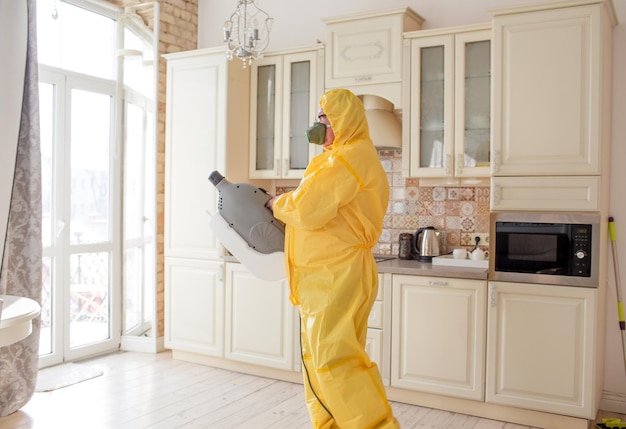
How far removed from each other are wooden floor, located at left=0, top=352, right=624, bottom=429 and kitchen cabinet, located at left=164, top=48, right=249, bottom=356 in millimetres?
348

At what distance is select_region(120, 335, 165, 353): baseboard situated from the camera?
14.8 ft

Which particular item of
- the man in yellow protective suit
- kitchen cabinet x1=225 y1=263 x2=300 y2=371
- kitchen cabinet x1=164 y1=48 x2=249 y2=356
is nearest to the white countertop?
the man in yellow protective suit

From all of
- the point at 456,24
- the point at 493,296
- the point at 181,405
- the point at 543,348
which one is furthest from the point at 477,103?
the point at 181,405

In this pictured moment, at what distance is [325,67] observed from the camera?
388cm

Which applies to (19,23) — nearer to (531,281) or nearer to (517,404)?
(531,281)

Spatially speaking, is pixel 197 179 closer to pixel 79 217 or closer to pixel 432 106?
pixel 79 217

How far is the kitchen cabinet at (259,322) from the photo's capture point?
384 cm

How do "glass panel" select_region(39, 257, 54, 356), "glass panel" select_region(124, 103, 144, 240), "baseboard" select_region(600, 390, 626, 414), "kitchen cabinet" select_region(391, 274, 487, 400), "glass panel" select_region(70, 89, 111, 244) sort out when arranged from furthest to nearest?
"glass panel" select_region(124, 103, 144, 240) < "glass panel" select_region(70, 89, 111, 244) < "glass panel" select_region(39, 257, 54, 356) < "baseboard" select_region(600, 390, 626, 414) < "kitchen cabinet" select_region(391, 274, 487, 400)

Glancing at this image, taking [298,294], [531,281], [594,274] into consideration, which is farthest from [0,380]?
[594,274]

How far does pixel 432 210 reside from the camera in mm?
3916

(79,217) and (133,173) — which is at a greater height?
(133,173)

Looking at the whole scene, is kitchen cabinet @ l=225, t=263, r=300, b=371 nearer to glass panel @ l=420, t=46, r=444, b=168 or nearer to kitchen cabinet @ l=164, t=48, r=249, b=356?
kitchen cabinet @ l=164, t=48, r=249, b=356

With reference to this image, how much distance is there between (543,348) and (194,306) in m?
2.35

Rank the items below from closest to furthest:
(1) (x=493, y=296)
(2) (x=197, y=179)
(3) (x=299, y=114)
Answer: (1) (x=493, y=296) < (3) (x=299, y=114) < (2) (x=197, y=179)
